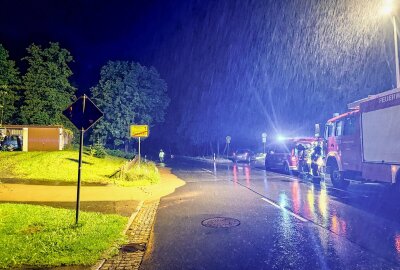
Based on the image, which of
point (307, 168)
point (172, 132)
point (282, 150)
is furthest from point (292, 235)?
point (172, 132)

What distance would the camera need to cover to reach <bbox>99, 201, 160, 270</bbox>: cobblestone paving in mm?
5125

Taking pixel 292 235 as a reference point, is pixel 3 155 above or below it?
above

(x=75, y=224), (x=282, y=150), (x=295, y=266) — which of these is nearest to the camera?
(x=295, y=266)

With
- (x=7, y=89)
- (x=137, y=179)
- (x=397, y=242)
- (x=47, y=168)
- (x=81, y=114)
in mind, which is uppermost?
(x=7, y=89)

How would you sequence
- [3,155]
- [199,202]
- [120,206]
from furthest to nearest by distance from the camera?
[3,155] → [199,202] → [120,206]

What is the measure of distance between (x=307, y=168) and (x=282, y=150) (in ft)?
8.25

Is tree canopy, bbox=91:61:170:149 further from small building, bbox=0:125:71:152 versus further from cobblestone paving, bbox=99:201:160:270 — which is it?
cobblestone paving, bbox=99:201:160:270

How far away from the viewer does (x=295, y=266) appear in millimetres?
4945

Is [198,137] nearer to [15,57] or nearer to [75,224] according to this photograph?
[15,57]

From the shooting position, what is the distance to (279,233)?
22.3ft

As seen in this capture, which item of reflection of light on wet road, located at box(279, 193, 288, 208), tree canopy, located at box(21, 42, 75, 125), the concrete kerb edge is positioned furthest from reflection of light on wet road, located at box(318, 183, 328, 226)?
tree canopy, located at box(21, 42, 75, 125)

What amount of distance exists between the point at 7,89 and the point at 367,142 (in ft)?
113

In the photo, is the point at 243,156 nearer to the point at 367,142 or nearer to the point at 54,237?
the point at 367,142

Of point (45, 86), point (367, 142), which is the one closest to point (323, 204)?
point (367, 142)
